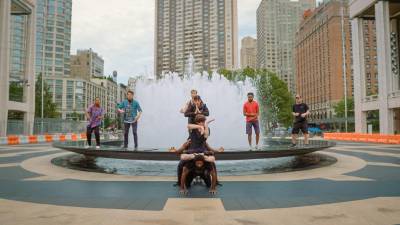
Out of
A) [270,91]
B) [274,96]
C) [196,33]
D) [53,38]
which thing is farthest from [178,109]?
[53,38]

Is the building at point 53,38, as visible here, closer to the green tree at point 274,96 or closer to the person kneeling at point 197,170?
the green tree at point 274,96

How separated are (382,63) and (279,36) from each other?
13543 centimetres

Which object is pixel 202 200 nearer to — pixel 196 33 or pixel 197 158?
pixel 197 158

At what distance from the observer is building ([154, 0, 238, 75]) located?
134m

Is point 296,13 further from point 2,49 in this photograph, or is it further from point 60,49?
point 2,49

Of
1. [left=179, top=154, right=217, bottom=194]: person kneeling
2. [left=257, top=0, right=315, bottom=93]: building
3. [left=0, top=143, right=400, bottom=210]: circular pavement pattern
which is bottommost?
[left=0, top=143, right=400, bottom=210]: circular pavement pattern

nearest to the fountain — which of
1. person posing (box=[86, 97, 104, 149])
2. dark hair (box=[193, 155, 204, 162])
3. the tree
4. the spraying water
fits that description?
the spraying water

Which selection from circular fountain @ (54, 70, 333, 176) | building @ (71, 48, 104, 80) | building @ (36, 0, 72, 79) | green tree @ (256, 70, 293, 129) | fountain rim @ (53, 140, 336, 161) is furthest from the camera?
building @ (71, 48, 104, 80)

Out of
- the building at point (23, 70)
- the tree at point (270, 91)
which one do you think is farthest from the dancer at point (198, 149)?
the tree at point (270, 91)

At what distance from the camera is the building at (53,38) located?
130m

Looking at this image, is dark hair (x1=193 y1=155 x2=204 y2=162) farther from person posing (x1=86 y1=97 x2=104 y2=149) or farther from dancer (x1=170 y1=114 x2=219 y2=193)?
person posing (x1=86 y1=97 x2=104 y2=149)

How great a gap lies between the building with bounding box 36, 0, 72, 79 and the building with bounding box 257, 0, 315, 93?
316ft

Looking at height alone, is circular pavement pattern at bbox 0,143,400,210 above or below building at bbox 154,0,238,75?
below

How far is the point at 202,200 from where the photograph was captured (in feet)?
17.0
